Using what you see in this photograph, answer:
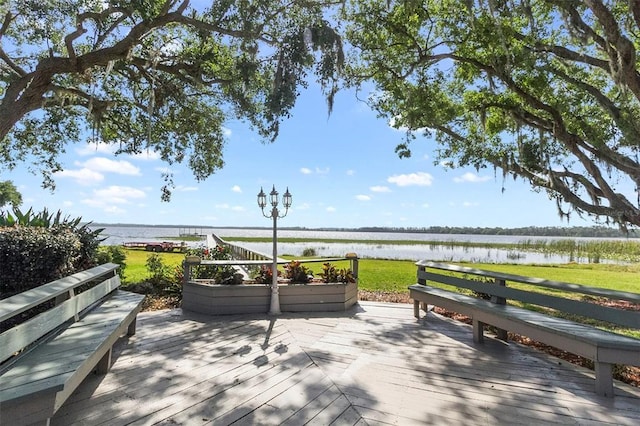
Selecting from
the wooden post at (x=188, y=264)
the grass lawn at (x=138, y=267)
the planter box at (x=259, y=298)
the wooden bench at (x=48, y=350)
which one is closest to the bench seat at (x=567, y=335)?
the planter box at (x=259, y=298)

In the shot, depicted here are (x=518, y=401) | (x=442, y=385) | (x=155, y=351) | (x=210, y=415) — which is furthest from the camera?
(x=155, y=351)

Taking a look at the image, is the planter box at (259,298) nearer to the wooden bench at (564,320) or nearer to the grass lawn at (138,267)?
the wooden bench at (564,320)

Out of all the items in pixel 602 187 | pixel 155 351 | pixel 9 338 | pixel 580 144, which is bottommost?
pixel 155 351

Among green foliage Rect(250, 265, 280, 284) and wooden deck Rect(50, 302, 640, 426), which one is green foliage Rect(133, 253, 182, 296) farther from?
wooden deck Rect(50, 302, 640, 426)

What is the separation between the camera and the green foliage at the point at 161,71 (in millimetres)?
5668

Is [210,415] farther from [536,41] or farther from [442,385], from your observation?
[536,41]

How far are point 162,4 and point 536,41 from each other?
675 cm

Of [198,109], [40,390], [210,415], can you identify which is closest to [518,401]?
[210,415]

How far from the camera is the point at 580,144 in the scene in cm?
694

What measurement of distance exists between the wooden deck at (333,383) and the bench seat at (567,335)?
234 millimetres

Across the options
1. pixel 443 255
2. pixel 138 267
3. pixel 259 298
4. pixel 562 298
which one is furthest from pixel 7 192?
pixel 562 298

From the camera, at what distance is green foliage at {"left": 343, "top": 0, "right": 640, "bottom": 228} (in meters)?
6.16

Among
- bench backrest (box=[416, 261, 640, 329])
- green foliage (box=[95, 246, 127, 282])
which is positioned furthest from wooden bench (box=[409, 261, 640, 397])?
green foliage (box=[95, 246, 127, 282])

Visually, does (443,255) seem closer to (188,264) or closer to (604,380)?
(188,264)
